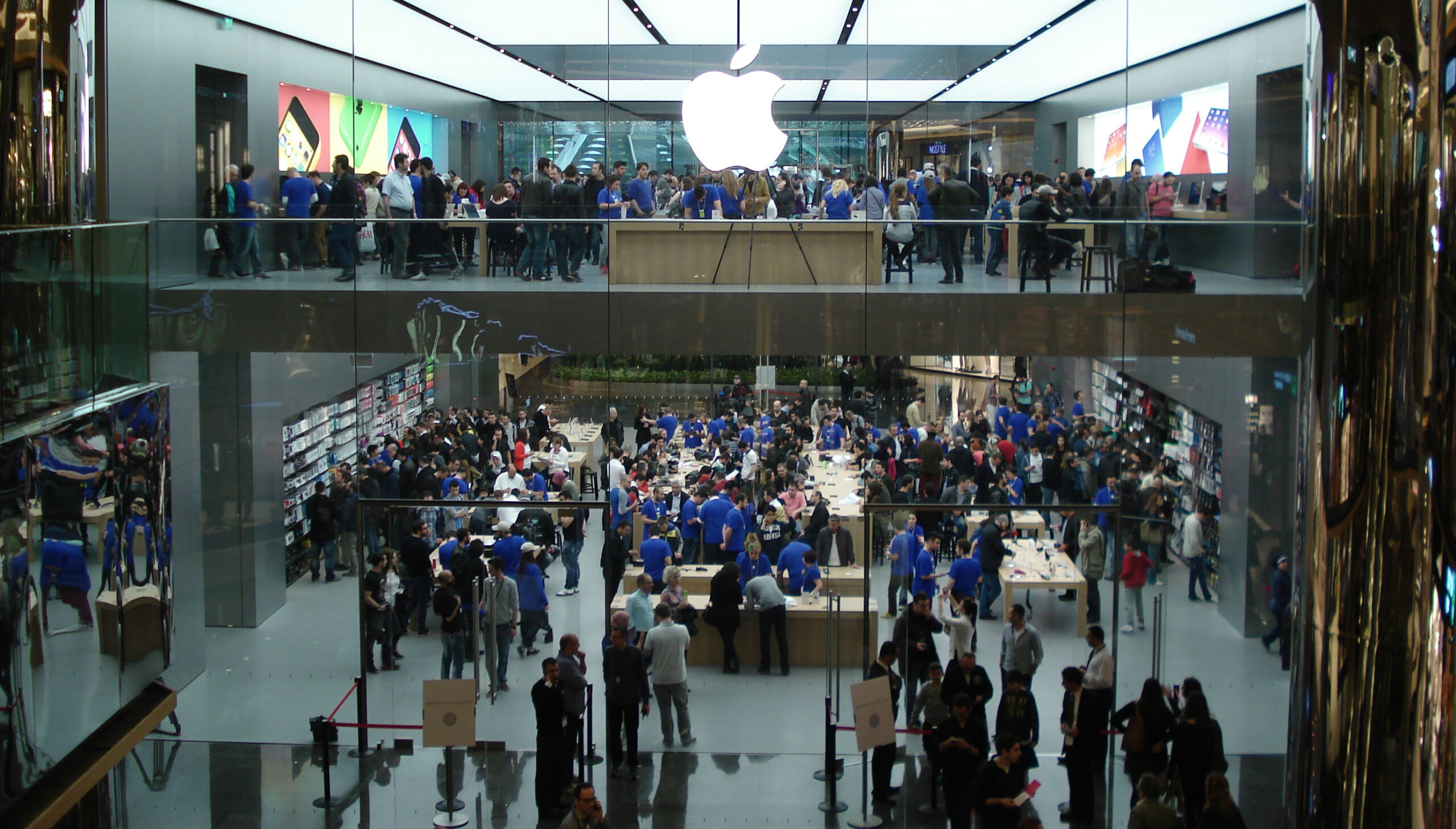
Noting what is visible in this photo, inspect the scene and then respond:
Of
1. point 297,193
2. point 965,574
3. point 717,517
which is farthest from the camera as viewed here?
point 297,193

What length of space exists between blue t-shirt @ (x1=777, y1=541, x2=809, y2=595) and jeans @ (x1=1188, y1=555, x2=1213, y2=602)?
359cm

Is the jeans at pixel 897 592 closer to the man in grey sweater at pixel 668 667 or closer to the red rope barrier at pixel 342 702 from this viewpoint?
the man in grey sweater at pixel 668 667

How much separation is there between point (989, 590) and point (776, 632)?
6.84ft

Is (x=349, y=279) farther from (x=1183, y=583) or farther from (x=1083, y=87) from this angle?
(x=1183, y=583)

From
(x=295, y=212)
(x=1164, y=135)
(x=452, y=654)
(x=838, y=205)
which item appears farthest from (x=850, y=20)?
(x=452, y=654)

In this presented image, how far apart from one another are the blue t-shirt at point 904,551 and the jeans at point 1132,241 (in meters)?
3.40

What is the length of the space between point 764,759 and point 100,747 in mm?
9275

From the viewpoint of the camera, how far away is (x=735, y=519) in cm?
1192

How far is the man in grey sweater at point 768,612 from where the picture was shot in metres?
11.8

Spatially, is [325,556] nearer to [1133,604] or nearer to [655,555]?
[655,555]

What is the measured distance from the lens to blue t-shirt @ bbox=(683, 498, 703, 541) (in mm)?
11930

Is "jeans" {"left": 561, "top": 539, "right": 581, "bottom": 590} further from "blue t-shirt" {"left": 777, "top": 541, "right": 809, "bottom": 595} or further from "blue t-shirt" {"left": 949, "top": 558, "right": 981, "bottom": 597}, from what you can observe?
"blue t-shirt" {"left": 949, "top": 558, "right": 981, "bottom": 597}

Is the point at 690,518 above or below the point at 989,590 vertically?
above

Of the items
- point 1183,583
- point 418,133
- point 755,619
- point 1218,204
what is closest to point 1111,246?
point 1218,204
